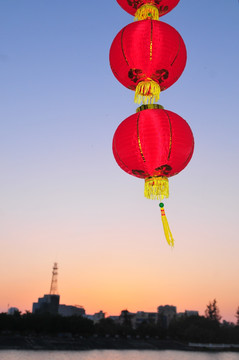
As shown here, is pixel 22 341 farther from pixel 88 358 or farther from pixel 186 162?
pixel 186 162

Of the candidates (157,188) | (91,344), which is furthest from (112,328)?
(157,188)

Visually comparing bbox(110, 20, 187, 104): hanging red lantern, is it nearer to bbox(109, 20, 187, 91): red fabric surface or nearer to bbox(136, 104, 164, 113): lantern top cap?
bbox(109, 20, 187, 91): red fabric surface

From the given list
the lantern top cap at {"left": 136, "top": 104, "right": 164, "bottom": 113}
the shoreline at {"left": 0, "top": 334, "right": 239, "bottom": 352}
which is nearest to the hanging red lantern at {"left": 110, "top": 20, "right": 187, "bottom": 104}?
the lantern top cap at {"left": 136, "top": 104, "right": 164, "bottom": 113}

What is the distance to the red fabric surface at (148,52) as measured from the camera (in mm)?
3670

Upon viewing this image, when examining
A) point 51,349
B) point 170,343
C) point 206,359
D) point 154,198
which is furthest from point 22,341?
point 154,198

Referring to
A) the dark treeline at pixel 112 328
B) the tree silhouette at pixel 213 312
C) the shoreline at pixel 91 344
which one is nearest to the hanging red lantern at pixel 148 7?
the shoreline at pixel 91 344

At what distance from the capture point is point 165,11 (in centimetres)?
413

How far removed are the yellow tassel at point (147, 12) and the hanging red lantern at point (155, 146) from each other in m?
0.99

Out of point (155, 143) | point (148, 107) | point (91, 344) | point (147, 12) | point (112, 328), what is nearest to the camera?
point (155, 143)

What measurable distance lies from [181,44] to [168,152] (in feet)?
3.73

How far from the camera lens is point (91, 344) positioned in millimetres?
36312

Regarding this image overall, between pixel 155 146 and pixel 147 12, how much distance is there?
1484 millimetres

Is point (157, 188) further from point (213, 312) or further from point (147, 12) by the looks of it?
point (213, 312)

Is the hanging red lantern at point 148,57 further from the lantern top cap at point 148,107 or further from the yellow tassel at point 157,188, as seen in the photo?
the yellow tassel at point 157,188
